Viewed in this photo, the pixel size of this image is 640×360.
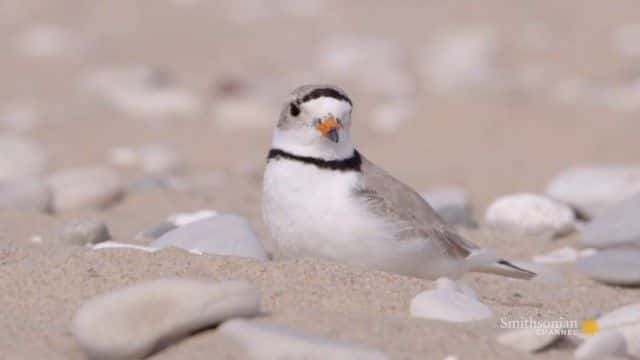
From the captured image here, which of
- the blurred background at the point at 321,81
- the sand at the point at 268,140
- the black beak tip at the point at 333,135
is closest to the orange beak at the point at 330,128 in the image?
the black beak tip at the point at 333,135

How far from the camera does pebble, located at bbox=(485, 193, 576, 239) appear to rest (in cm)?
568

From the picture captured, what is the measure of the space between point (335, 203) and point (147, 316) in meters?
1.11

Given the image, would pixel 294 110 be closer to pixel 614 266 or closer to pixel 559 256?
pixel 614 266

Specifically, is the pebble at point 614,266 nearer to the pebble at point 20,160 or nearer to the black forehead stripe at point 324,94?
the black forehead stripe at point 324,94

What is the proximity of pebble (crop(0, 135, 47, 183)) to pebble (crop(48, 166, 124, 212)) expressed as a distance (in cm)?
82

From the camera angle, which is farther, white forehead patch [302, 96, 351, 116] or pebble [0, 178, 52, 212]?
pebble [0, 178, 52, 212]

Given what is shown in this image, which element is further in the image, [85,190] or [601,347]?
[85,190]

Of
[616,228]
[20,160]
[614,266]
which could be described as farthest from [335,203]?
[20,160]

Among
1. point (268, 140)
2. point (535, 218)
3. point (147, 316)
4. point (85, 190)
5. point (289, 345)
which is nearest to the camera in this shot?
point (289, 345)

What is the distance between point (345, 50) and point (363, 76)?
1.84 feet

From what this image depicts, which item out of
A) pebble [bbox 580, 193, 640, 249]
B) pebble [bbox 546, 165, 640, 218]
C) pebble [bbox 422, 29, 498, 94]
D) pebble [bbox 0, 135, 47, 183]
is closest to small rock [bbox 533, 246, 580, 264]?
pebble [bbox 580, 193, 640, 249]

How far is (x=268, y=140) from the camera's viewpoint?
29.5 feet

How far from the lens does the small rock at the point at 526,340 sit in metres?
3.15

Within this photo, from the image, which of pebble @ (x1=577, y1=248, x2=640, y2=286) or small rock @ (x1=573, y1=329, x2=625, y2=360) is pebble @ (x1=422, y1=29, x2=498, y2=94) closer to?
pebble @ (x1=577, y1=248, x2=640, y2=286)
